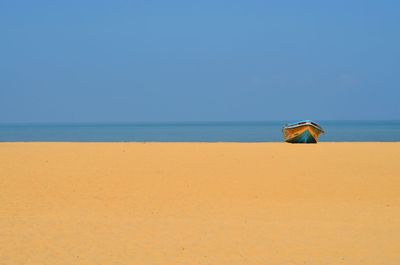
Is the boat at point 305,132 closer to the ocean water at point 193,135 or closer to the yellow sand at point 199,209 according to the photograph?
the yellow sand at point 199,209

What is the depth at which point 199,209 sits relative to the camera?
10.9 m

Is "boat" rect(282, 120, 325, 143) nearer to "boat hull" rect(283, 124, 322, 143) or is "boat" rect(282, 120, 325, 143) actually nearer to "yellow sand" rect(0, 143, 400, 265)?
"boat hull" rect(283, 124, 322, 143)

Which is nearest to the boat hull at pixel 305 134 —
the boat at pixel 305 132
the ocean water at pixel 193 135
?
the boat at pixel 305 132

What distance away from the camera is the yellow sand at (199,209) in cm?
757

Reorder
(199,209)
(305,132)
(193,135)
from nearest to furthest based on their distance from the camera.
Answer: (199,209), (305,132), (193,135)

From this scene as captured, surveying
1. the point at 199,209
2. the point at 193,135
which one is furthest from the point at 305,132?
the point at 193,135

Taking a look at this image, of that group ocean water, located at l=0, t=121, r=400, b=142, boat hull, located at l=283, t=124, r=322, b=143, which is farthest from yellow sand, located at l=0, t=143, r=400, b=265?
ocean water, located at l=0, t=121, r=400, b=142

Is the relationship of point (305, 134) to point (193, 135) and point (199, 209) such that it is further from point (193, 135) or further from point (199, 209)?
point (193, 135)

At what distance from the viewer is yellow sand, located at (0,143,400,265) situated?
757 cm

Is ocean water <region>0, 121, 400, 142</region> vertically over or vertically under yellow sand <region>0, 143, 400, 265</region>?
over

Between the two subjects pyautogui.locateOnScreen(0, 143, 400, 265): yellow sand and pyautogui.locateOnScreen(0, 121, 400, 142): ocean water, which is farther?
pyautogui.locateOnScreen(0, 121, 400, 142): ocean water

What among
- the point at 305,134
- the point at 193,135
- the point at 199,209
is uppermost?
the point at 193,135

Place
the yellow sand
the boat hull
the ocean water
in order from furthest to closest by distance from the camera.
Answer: the ocean water → the boat hull → the yellow sand

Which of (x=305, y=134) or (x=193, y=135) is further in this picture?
(x=193, y=135)
